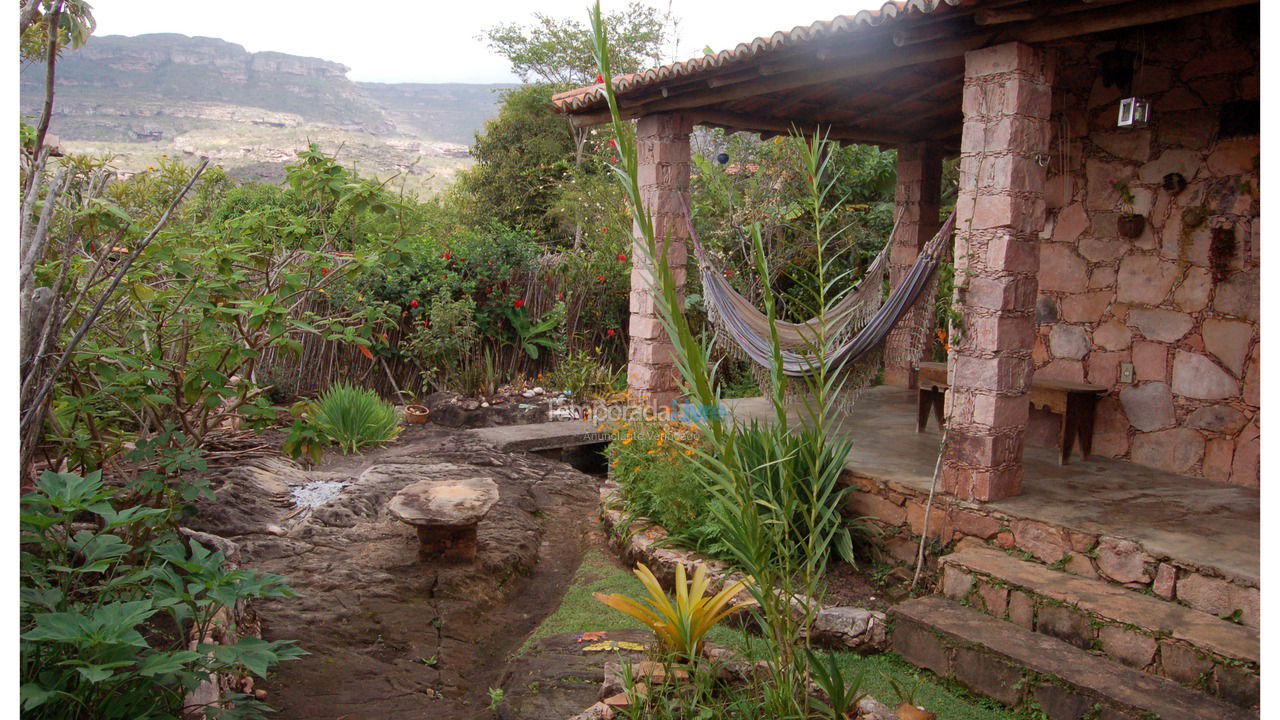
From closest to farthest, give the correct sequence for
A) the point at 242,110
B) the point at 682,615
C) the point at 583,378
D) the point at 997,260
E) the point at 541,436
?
1. the point at 682,615
2. the point at 997,260
3. the point at 541,436
4. the point at 583,378
5. the point at 242,110

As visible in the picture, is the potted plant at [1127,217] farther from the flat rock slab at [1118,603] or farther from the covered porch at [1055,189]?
the flat rock slab at [1118,603]

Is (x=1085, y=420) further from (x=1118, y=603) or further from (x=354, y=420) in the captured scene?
(x=354, y=420)

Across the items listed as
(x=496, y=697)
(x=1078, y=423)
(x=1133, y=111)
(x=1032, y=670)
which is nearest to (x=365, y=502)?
(x=496, y=697)

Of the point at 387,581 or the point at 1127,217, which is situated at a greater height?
the point at 1127,217

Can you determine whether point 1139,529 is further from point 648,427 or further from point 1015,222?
point 648,427

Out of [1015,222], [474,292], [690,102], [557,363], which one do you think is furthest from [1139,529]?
[474,292]

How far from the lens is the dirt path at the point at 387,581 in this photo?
9.25 ft

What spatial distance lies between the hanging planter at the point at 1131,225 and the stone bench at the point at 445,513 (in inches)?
142

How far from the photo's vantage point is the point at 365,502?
432 cm

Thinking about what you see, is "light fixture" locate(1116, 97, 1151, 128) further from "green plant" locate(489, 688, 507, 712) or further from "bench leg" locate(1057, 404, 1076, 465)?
"green plant" locate(489, 688, 507, 712)

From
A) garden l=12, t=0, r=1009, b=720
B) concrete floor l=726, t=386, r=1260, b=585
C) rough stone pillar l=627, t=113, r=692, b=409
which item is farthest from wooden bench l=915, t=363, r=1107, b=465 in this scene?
rough stone pillar l=627, t=113, r=692, b=409

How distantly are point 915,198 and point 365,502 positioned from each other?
4.60 m

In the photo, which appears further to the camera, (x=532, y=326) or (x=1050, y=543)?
(x=532, y=326)

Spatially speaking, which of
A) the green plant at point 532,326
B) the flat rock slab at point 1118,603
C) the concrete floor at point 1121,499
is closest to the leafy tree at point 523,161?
the green plant at point 532,326
